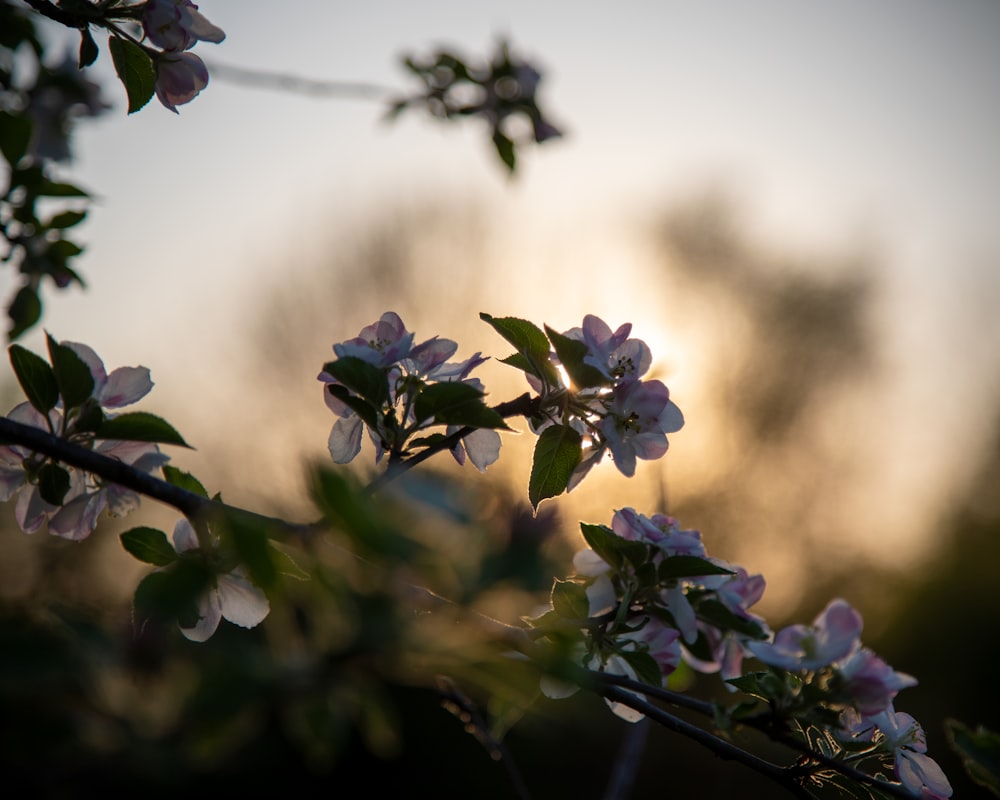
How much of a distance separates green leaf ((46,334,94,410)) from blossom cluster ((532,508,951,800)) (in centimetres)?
69

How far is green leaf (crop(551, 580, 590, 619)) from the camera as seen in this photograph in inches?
45.9

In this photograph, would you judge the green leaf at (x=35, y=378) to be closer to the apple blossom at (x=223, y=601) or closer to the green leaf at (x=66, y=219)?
the apple blossom at (x=223, y=601)

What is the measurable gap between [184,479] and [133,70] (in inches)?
25.5

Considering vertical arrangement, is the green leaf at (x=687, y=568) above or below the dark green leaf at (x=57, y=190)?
below

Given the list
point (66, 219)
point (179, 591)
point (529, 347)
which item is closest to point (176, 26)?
point (66, 219)

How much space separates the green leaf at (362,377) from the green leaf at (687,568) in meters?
0.43

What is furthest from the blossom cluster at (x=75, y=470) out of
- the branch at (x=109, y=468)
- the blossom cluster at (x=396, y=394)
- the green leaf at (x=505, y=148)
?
the green leaf at (x=505, y=148)

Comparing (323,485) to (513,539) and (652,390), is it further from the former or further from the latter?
(652,390)

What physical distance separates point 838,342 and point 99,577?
42.0 feet

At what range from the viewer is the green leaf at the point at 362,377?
1.03m

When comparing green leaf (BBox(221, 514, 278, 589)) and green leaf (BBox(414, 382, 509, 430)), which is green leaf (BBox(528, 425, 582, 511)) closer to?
green leaf (BBox(414, 382, 509, 430))

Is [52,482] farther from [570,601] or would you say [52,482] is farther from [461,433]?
[570,601]

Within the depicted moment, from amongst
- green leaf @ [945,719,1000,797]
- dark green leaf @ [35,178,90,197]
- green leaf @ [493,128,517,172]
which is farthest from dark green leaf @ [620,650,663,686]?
green leaf @ [493,128,517,172]

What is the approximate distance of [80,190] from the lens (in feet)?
5.47
